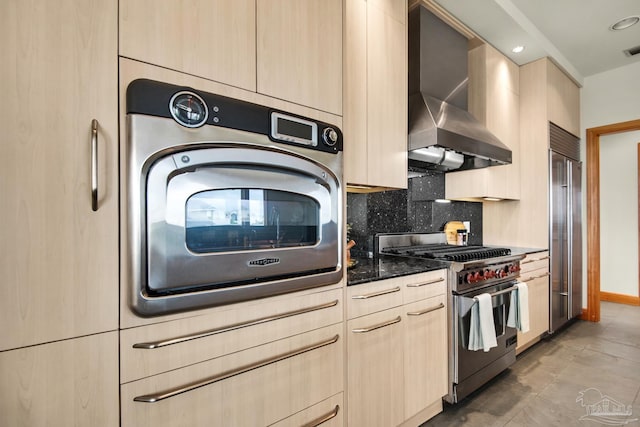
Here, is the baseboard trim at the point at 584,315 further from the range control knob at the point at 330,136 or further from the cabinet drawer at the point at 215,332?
the range control knob at the point at 330,136

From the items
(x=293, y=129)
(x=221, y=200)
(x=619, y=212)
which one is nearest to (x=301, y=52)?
(x=293, y=129)

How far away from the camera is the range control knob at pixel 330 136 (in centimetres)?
133

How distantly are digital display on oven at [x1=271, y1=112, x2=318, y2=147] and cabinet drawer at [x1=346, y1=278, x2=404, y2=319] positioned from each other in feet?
2.27

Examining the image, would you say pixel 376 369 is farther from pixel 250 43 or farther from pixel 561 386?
pixel 561 386

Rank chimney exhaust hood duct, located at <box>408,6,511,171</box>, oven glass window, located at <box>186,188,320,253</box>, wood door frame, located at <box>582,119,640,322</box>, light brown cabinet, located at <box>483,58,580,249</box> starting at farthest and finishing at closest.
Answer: wood door frame, located at <box>582,119,640,322</box> < light brown cabinet, located at <box>483,58,580,249</box> < chimney exhaust hood duct, located at <box>408,6,511,171</box> < oven glass window, located at <box>186,188,320,253</box>

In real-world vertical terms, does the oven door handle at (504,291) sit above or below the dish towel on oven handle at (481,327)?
above

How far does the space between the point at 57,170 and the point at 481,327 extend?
219cm

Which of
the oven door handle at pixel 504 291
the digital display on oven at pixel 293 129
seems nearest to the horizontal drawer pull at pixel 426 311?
the oven door handle at pixel 504 291

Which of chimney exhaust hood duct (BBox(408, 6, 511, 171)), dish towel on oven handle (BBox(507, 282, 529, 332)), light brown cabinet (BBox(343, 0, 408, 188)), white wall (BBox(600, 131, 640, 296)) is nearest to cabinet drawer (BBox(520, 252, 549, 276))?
dish towel on oven handle (BBox(507, 282, 529, 332))

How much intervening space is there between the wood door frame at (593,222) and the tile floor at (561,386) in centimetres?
47

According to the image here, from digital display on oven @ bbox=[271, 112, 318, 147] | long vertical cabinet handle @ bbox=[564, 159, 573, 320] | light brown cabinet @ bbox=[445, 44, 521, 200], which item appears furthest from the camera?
long vertical cabinet handle @ bbox=[564, 159, 573, 320]

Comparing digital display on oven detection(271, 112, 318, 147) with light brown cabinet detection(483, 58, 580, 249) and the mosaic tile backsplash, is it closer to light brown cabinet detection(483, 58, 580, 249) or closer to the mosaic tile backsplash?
the mosaic tile backsplash

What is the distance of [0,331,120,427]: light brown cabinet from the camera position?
0.72 metres

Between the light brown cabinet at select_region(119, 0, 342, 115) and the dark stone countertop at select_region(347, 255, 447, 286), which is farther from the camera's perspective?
the dark stone countertop at select_region(347, 255, 447, 286)
